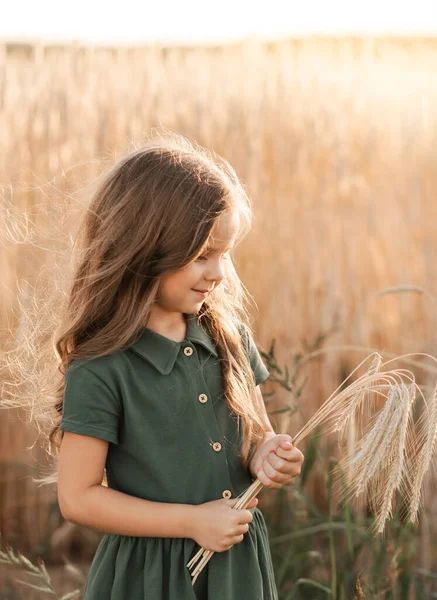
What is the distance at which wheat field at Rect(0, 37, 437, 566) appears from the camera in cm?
301

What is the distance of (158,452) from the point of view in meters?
1.38

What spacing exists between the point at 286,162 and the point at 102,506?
207 cm

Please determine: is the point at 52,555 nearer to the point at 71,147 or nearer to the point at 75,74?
the point at 71,147

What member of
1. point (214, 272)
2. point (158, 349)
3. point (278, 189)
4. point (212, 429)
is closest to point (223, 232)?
point (214, 272)

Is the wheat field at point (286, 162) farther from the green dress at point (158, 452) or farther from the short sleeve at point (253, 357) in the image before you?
the green dress at point (158, 452)

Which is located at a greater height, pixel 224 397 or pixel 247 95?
pixel 247 95

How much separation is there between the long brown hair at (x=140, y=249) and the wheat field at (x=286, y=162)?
133 centimetres

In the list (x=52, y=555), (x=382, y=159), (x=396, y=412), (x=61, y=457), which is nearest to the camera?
(x=396, y=412)

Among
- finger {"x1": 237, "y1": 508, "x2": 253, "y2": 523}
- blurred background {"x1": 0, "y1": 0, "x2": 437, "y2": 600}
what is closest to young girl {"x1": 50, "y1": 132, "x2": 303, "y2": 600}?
finger {"x1": 237, "y1": 508, "x2": 253, "y2": 523}

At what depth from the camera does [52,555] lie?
3064 millimetres

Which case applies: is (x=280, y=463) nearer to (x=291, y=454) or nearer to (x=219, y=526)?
(x=291, y=454)

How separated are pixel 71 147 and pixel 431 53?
70.0 inches

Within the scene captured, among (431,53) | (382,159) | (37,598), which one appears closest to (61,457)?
(37,598)

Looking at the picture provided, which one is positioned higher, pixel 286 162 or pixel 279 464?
pixel 286 162
